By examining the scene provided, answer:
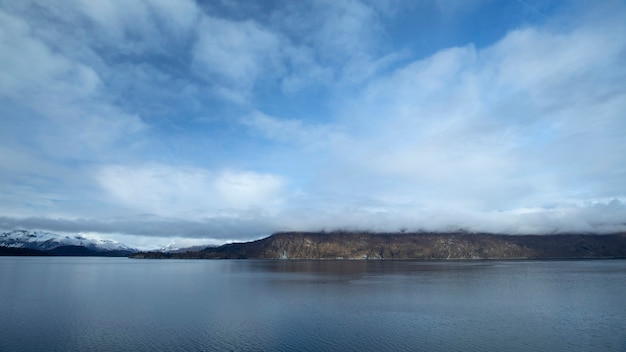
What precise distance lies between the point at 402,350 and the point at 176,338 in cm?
2732

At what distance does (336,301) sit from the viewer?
7706 cm

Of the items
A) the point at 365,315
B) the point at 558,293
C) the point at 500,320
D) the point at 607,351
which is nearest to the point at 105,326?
the point at 365,315

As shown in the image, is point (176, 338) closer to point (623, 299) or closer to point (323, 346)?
point (323, 346)

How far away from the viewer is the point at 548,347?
138 ft

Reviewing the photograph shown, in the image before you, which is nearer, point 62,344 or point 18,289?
point 62,344

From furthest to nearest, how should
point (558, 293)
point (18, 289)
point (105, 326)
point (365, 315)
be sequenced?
point (18, 289), point (558, 293), point (365, 315), point (105, 326)

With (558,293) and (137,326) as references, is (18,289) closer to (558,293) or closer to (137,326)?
(137,326)

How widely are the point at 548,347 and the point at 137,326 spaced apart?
170ft

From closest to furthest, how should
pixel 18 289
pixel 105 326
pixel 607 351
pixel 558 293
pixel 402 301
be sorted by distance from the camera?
pixel 607 351 → pixel 105 326 → pixel 402 301 → pixel 558 293 → pixel 18 289

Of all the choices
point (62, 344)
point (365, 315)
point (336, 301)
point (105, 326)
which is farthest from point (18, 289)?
point (365, 315)

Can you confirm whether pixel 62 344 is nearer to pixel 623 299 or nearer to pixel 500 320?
pixel 500 320

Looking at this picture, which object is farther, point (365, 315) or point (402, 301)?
point (402, 301)

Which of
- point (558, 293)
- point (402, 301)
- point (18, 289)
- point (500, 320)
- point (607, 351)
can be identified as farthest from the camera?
point (18, 289)

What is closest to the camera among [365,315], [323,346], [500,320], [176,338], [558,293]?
[323,346]
